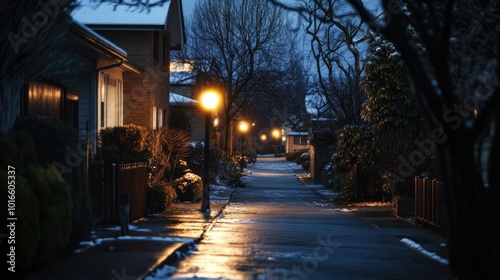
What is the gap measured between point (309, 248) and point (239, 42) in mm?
30263

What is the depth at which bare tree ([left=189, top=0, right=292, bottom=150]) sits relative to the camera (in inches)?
1651

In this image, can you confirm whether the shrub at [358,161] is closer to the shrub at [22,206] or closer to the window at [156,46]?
the window at [156,46]

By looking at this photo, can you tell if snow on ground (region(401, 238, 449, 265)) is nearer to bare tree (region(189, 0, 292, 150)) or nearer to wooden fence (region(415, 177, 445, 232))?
wooden fence (region(415, 177, 445, 232))

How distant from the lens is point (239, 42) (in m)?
42.6

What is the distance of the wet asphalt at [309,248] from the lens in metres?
10.6

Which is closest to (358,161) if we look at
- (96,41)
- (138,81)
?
(138,81)

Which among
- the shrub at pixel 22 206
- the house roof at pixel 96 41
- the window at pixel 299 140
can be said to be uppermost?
the house roof at pixel 96 41

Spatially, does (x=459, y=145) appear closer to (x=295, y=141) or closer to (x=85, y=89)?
(x=85, y=89)

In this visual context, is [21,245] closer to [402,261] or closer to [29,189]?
[29,189]

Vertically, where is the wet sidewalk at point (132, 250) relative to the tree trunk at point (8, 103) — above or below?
below

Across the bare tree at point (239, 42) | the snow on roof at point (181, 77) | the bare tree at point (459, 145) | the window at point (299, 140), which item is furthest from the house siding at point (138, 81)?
the window at point (299, 140)

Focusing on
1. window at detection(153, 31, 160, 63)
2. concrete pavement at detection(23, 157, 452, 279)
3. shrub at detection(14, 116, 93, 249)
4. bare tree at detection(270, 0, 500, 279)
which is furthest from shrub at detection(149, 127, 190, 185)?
bare tree at detection(270, 0, 500, 279)

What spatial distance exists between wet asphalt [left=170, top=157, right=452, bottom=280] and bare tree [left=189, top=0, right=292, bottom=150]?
2063 centimetres

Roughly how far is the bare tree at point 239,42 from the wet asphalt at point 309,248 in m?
20.6
